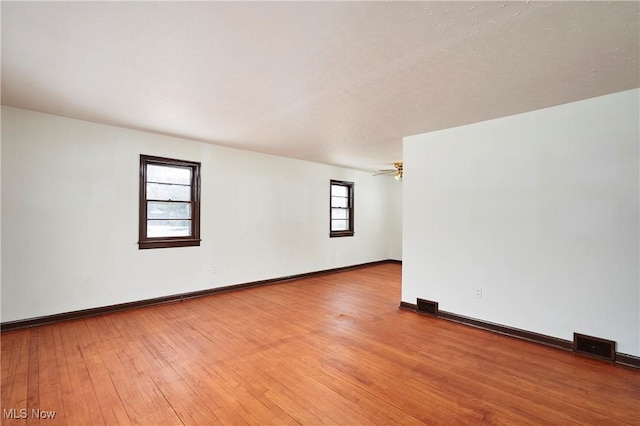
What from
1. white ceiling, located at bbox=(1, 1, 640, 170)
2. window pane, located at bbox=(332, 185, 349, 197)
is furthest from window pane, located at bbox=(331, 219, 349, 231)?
white ceiling, located at bbox=(1, 1, 640, 170)

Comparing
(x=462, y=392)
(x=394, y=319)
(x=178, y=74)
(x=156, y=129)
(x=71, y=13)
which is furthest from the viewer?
(x=156, y=129)

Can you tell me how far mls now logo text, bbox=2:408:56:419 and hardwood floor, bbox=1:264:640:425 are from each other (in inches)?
0.8

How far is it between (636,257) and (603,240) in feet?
0.86

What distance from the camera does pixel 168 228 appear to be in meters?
4.70

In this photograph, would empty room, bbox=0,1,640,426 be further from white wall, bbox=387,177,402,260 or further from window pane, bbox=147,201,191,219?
white wall, bbox=387,177,402,260

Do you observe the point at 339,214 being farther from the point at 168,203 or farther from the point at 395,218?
the point at 168,203

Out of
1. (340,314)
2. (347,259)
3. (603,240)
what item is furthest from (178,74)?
(347,259)

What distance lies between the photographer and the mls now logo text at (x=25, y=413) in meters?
1.96

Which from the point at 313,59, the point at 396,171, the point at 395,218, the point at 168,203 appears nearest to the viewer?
the point at 313,59

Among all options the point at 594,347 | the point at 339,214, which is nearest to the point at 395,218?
the point at 339,214

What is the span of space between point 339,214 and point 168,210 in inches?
157

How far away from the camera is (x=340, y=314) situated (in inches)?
162

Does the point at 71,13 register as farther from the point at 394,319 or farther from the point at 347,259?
the point at 347,259

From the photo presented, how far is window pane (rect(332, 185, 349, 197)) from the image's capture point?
7355 millimetres
